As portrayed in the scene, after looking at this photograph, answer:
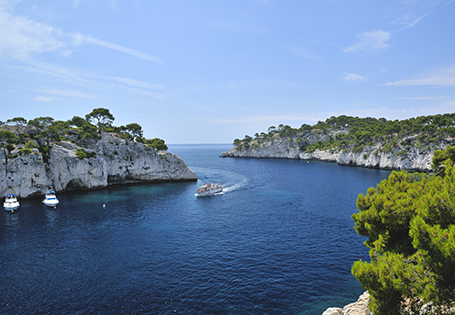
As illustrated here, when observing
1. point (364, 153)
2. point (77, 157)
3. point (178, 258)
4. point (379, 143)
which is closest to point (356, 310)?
point (178, 258)

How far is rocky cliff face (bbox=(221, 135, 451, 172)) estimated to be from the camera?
9844cm

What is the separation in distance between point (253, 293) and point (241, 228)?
56.6ft

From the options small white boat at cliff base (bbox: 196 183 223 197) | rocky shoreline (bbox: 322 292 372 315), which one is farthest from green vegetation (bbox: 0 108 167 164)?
rocky shoreline (bbox: 322 292 372 315)

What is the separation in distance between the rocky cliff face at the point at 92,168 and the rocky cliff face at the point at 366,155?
91234 mm

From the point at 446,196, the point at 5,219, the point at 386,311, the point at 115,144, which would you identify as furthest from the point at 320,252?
the point at 115,144

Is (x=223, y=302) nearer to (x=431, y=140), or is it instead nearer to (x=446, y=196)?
(x=446, y=196)

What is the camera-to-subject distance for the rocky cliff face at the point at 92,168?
56438 millimetres

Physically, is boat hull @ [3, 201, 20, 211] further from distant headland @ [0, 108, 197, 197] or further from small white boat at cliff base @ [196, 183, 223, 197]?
small white boat at cliff base @ [196, 183, 223, 197]

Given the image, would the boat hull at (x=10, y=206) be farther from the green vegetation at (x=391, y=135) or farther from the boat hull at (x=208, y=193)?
the green vegetation at (x=391, y=135)

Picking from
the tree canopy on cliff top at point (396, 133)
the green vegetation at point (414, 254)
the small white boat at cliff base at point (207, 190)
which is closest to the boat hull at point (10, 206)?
the small white boat at cliff base at point (207, 190)

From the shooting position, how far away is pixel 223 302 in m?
21.6

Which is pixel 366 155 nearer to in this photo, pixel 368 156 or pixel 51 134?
pixel 368 156

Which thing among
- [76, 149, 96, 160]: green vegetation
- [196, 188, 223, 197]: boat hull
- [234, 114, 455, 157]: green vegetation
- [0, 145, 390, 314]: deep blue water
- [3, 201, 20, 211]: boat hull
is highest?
[234, 114, 455, 157]: green vegetation

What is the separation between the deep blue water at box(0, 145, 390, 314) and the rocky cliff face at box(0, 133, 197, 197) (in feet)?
20.6
